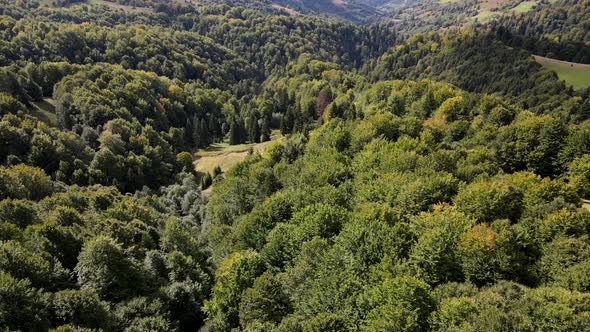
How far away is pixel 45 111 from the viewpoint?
127250mm

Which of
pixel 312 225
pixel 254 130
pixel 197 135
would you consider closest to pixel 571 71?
pixel 254 130

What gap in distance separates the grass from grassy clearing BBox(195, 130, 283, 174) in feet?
463

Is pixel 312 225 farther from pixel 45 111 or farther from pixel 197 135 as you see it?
pixel 45 111

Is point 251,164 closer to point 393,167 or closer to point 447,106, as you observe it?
point 393,167

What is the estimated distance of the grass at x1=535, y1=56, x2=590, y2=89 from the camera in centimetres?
17061

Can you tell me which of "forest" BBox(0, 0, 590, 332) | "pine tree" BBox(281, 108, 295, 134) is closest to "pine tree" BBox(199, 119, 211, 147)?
"forest" BBox(0, 0, 590, 332)

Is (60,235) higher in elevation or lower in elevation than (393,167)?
lower

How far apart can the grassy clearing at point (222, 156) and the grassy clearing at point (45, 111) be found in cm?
4929

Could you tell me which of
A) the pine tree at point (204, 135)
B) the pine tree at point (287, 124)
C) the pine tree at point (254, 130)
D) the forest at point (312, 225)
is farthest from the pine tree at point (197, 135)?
the pine tree at point (287, 124)

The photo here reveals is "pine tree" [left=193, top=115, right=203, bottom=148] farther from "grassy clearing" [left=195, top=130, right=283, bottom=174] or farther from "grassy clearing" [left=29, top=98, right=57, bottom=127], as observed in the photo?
"grassy clearing" [left=29, top=98, right=57, bottom=127]

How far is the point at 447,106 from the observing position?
318ft

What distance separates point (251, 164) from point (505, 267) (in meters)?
70.4

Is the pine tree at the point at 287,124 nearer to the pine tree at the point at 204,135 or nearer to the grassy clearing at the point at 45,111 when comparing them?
the pine tree at the point at 204,135

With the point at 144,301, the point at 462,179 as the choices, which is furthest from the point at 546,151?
the point at 144,301
